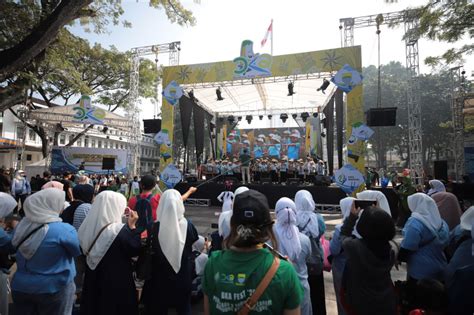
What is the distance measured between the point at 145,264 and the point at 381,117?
10521mm

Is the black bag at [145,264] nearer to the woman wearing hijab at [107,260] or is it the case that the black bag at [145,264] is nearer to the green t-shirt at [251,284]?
the woman wearing hijab at [107,260]

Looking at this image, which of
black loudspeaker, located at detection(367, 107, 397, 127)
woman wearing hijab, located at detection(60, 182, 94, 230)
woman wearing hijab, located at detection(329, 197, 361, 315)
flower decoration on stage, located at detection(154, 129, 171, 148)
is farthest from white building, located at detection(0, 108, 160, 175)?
woman wearing hijab, located at detection(329, 197, 361, 315)

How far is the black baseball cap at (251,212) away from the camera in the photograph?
48.8 inches

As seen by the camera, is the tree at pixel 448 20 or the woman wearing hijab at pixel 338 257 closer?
the woman wearing hijab at pixel 338 257

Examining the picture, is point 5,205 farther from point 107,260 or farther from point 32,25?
point 32,25

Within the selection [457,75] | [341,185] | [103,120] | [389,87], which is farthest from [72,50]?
[389,87]

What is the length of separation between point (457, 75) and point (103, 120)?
60.2 ft

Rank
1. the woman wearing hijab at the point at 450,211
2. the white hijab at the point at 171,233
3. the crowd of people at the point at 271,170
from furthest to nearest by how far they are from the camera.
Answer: the crowd of people at the point at 271,170 < the woman wearing hijab at the point at 450,211 < the white hijab at the point at 171,233

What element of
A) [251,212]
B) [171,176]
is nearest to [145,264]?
[251,212]

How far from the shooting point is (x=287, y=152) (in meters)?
22.0

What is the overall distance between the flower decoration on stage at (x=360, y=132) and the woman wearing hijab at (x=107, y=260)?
9.40 metres

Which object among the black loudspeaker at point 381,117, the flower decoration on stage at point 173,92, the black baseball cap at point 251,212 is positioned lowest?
Result: the black baseball cap at point 251,212

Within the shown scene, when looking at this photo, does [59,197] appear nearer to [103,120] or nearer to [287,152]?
[103,120]

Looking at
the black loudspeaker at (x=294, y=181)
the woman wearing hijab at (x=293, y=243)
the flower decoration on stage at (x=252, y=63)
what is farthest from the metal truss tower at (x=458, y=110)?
the woman wearing hijab at (x=293, y=243)
